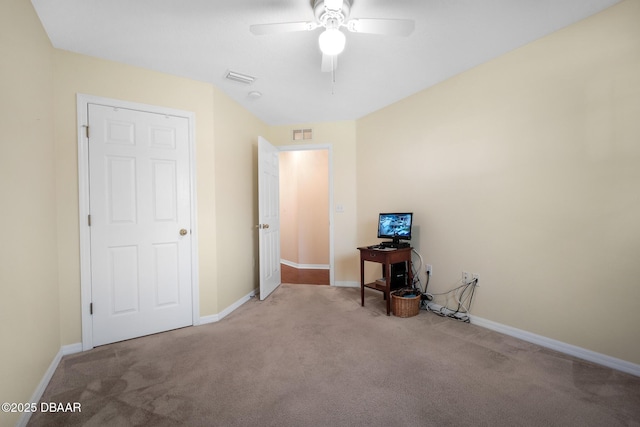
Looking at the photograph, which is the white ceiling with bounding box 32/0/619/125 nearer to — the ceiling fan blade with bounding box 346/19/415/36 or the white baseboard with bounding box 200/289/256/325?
the ceiling fan blade with bounding box 346/19/415/36

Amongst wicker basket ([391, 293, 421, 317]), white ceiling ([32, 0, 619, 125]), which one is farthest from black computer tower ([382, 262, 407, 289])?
white ceiling ([32, 0, 619, 125])

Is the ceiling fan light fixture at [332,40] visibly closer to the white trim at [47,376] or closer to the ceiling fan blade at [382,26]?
the ceiling fan blade at [382,26]

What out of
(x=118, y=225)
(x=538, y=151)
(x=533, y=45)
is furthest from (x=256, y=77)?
(x=538, y=151)

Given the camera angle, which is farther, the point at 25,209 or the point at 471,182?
the point at 471,182

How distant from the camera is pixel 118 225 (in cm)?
229

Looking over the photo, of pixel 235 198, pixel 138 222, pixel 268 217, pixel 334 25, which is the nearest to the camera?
pixel 334 25

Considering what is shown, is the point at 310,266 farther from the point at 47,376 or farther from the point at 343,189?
the point at 47,376

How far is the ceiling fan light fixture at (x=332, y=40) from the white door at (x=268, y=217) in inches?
72.7

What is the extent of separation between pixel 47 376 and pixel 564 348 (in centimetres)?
373

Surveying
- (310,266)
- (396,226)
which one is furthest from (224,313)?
(310,266)

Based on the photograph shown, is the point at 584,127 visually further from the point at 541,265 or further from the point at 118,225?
the point at 118,225

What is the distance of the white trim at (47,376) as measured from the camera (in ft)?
4.61

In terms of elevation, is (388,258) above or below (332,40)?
below

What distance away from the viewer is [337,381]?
172 cm
